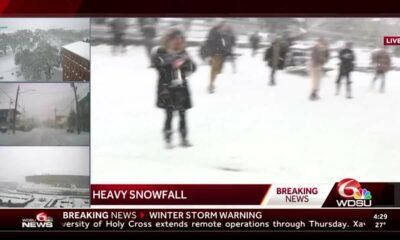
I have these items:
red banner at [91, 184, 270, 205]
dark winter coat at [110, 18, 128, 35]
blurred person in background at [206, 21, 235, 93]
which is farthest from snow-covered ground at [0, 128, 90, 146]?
blurred person in background at [206, 21, 235, 93]

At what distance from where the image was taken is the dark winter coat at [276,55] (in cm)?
360

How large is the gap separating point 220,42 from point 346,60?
0.91 metres

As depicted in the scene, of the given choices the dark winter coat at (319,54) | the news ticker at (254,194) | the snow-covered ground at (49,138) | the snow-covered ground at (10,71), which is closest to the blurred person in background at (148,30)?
the snow-covered ground at (10,71)

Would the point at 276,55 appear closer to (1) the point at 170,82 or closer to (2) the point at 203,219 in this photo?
(1) the point at 170,82

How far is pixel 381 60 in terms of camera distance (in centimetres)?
359

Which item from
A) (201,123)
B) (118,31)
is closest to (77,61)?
(118,31)

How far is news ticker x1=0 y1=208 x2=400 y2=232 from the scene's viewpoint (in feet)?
11.8

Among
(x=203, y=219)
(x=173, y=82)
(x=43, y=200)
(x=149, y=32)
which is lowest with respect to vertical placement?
(x=203, y=219)

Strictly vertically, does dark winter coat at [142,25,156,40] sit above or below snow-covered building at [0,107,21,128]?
above

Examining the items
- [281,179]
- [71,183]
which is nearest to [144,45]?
[71,183]

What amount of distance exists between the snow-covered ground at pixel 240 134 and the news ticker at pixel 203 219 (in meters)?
0.23

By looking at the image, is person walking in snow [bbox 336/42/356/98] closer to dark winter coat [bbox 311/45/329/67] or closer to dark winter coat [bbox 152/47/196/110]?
dark winter coat [bbox 311/45/329/67]

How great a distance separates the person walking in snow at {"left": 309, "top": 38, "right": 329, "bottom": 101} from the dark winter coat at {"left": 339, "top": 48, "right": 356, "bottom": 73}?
4.2 inches

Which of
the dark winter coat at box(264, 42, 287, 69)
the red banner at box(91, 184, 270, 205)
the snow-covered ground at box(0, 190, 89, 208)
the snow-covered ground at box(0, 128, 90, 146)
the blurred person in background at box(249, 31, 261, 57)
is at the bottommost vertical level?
the snow-covered ground at box(0, 190, 89, 208)
